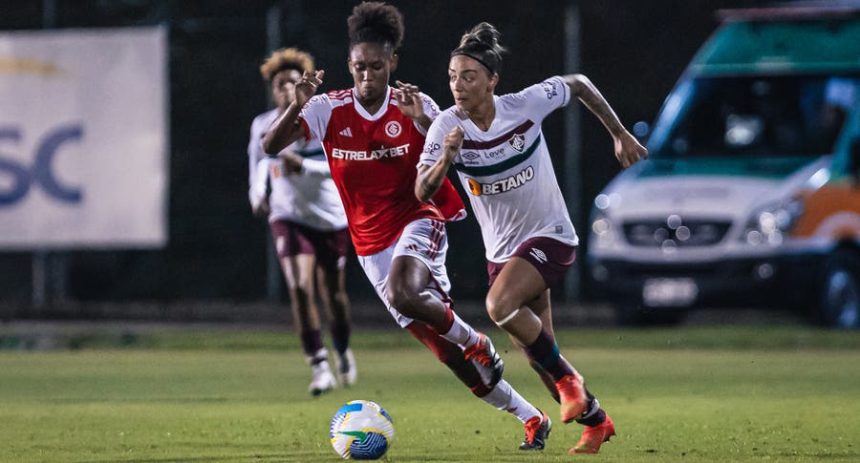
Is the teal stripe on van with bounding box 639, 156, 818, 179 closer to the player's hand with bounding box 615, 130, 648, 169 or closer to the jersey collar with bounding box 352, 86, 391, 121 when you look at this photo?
the jersey collar with bounding box 352, 86, 391, 121

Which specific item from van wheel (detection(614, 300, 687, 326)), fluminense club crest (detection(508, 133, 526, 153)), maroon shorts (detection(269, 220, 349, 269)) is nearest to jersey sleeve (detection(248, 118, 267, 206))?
maroon shorts (detection(269, 220, 349, 269))

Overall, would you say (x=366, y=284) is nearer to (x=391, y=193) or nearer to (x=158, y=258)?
(x=158, y=258)

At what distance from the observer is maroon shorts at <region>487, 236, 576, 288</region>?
32.9 ft

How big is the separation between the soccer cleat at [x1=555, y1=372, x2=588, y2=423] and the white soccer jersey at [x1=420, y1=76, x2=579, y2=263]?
2.51 feet

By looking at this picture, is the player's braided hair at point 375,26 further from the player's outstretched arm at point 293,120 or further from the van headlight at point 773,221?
the van headlight at point 773,221

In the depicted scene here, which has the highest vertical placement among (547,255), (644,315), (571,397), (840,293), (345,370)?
(547,255)

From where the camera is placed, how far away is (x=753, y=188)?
1869cm

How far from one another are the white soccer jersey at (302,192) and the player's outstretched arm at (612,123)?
14.5ft

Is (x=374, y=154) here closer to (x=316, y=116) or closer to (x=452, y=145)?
(x=316, y=116)

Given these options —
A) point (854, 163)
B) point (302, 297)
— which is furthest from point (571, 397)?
point (854, 163)

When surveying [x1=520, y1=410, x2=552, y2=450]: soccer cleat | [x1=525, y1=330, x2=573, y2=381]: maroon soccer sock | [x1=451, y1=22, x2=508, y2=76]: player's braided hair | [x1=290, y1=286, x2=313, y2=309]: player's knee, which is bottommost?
[x1=290, y1=286, x2=313, y2=309]: player's knee

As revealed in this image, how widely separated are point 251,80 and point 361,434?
14.4 metres

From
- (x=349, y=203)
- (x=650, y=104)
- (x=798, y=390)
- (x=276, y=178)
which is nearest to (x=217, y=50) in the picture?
(x=650, y=104)

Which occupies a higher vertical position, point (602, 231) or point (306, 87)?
point (306, 87)
